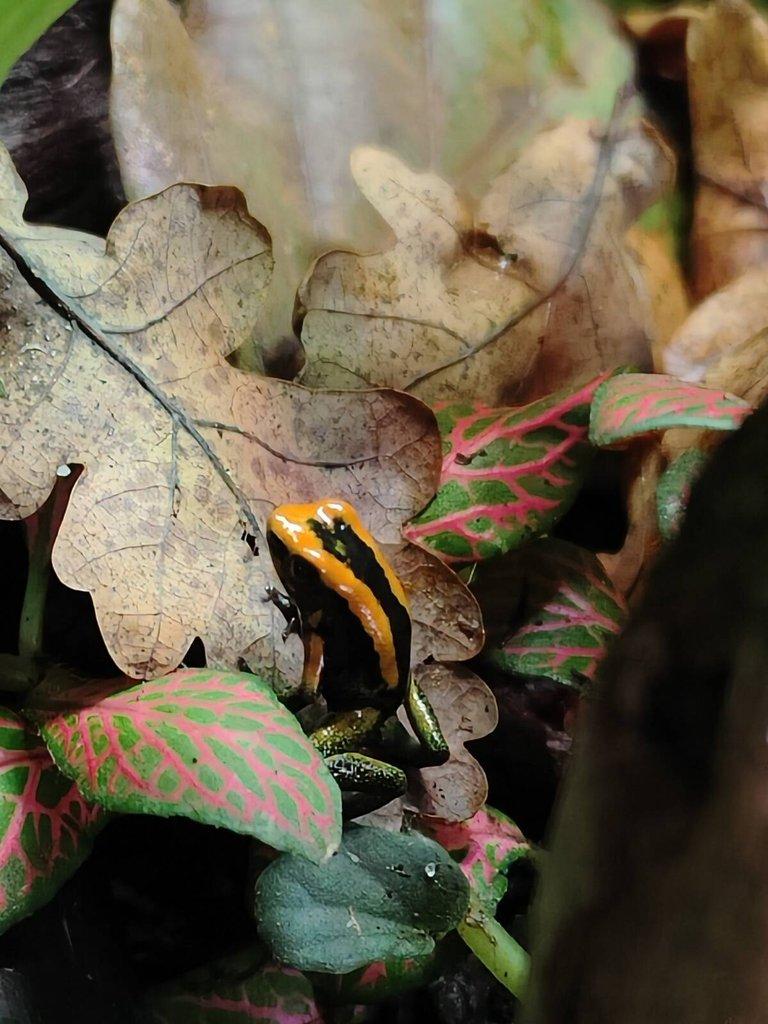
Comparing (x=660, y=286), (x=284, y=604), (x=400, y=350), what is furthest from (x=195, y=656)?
(x=660, y=286)

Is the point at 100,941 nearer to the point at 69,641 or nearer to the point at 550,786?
the point at 69,641

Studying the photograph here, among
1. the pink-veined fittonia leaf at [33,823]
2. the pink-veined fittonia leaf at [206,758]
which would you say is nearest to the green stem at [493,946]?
the pink-veined fittonia leaf at [206,758]

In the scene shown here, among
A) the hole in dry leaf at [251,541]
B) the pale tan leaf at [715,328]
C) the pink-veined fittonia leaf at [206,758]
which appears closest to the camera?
the pink-veined fittonia leaf at [206,758]

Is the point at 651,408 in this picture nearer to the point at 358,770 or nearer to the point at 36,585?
the point at 358,770

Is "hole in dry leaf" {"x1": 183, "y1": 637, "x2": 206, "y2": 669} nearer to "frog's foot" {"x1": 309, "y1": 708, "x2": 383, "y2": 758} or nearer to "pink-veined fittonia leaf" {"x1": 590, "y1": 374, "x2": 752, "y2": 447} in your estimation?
"frog's foot" {"x1": 309, "y1": 708, "x2": 383, "y2": 758}

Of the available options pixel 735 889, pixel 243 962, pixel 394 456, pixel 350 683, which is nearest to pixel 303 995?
pixel 243 962

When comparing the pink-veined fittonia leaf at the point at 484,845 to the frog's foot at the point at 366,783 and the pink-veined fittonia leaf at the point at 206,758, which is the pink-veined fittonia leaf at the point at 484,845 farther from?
the pink-veined fittonia leaf at the point at 206,758
